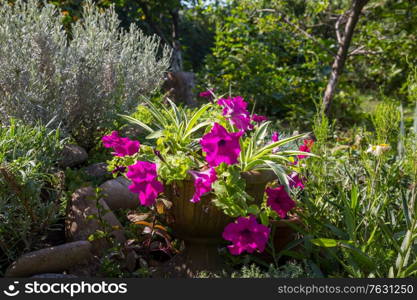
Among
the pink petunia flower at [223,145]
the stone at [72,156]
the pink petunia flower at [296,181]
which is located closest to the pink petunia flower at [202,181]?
the pink petunia flower at [223,145]

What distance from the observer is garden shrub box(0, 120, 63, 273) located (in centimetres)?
251

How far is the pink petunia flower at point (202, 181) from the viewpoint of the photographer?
2396mm

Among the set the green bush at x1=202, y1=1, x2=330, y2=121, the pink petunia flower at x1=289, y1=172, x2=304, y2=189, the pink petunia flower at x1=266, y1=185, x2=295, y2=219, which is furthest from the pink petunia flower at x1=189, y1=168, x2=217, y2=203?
the green bush at x1=202, y1=1, x2=330, y2=121

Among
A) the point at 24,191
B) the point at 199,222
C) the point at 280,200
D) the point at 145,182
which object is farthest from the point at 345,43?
the point at 24,191

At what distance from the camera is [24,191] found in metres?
2.52

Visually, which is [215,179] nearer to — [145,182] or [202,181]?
[202,181]

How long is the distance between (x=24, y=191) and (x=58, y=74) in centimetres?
135

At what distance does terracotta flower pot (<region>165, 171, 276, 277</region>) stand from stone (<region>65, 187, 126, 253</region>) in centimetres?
40

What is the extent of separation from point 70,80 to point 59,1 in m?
3.94

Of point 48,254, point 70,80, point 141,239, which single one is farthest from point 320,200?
point 70,80

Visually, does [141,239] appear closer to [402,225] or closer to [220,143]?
[220,143]

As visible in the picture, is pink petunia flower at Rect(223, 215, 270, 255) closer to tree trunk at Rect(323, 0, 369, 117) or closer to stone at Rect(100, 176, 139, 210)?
stone at Rect(100, 176, 139, 210)

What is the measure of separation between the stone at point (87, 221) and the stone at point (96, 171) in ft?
1.95

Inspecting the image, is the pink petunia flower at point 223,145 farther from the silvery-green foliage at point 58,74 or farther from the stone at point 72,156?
the stone at point 72,156
